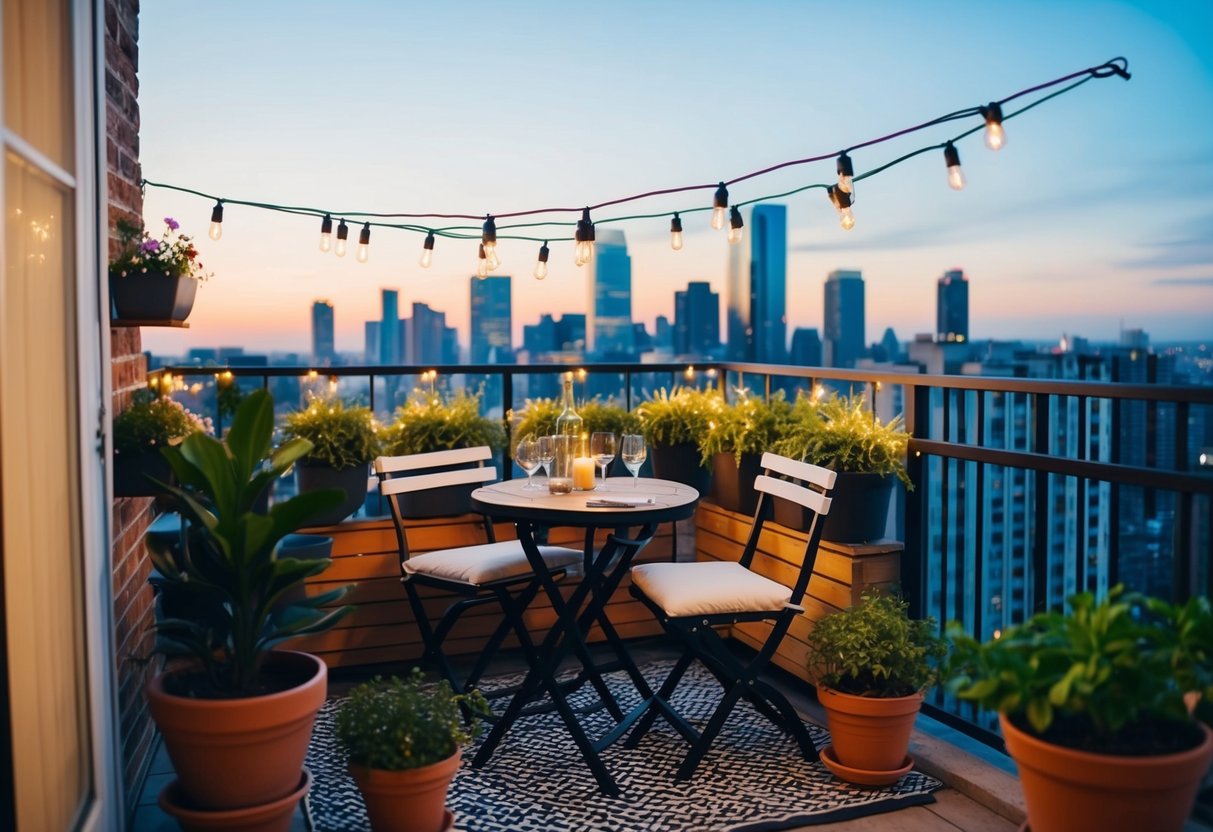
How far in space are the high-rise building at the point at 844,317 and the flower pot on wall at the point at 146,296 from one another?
312 centimetres

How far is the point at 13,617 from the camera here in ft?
6.71

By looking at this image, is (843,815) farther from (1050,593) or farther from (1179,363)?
(1179,363)

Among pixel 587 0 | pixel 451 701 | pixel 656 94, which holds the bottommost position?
pixel 451 701

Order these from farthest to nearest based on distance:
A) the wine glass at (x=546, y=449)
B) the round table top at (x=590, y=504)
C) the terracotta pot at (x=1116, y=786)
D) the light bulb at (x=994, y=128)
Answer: the wine glass at (x=546, y=449) → the round table top at (x=590, y=504) → the light bulb at (x=994, y=128) → the terracotta pot at (x=1116, y=786)

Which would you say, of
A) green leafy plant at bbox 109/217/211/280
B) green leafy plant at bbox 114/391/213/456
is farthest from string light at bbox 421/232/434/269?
green leafy plant at bbox 114/391/213/456

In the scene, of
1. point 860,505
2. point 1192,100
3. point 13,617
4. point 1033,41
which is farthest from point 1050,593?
point 1192,100

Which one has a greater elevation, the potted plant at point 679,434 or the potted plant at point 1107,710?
the potted plant at point 679,434

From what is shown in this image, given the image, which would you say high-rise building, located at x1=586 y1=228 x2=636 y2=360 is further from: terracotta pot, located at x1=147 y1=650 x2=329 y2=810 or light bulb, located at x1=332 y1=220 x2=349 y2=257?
terracotta pot, located at x1=147 y1=650 x2=329 y2=810

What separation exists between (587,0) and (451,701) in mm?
5261

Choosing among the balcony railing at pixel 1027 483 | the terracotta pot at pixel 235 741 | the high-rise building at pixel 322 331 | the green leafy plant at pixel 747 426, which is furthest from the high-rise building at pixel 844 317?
the terracotta pot at pixel 235 741

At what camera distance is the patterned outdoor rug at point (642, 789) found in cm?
308

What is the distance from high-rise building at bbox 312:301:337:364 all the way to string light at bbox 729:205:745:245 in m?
2.08

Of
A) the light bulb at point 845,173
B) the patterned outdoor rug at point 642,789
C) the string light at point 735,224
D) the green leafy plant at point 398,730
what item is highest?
the light bulb at point 845,173

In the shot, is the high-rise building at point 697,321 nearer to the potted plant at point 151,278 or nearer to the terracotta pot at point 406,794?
the potted plant at point 151,278
